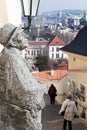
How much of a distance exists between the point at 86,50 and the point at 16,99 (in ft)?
55.6

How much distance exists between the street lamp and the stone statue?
1.59m

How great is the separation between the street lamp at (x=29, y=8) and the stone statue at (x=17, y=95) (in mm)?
1589

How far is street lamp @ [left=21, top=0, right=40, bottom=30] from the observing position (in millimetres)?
4754

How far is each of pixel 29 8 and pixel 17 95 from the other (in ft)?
6.30

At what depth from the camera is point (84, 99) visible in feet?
57.6

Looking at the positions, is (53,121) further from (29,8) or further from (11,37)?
(11,37)

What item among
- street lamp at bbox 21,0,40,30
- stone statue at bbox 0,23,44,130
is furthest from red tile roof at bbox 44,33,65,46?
stone statue at bbox 0,23,44,130

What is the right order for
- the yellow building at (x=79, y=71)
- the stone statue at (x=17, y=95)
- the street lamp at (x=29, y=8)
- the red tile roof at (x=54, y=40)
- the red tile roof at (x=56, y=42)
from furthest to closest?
1. the red tile roof at (x=54, y=40)
2. the red tile roof at (x=56, y=42)
3. the yellow building at (x=79, y=71)
4. the street lamp at (x=29, y=8)
5. the stone statue at (x=17, y=95)

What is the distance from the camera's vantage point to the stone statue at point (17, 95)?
10.0 ft

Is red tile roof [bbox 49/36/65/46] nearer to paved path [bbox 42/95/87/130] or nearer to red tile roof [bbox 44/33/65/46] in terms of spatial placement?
red tile roof [bbox 44/33/65/46]

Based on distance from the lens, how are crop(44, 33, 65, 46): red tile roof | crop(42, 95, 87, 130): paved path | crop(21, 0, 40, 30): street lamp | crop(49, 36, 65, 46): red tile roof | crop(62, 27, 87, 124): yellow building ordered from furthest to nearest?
crop(44, 33, 65, 46): red tile roof
crop(49, 36, 65, 46): red tile roof
crop(62, 27, 87, 124): yellow building
crop(42, 95, 87, 130): paved path
crop(21, 0, 40, 30): street lamp

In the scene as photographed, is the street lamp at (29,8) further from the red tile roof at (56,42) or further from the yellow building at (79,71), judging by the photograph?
the red tile roof at (56,42)

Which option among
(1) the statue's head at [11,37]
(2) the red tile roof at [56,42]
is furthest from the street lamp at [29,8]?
(2) the red tile roof at [56,42]

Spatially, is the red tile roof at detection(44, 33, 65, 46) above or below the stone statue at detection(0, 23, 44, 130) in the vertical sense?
below
